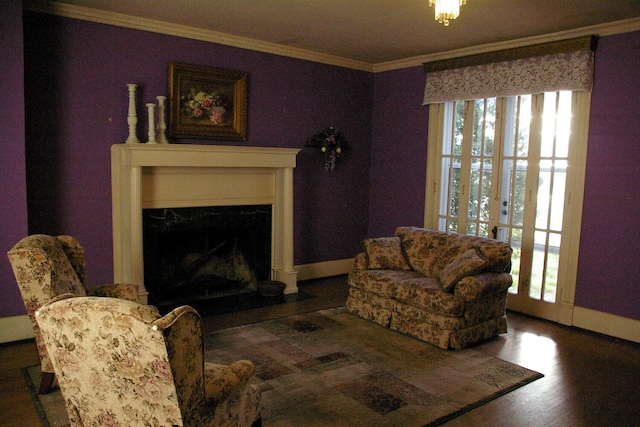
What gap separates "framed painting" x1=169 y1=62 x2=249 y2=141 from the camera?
15.5 feet

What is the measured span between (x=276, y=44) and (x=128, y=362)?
4190mm

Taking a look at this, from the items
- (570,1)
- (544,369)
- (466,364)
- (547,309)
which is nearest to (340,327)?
(466,364)

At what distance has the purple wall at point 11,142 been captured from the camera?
3.60 m

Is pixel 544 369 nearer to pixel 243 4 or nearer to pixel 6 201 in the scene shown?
pixel 243 4

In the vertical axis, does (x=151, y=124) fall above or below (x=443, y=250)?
above

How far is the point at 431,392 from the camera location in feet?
10.4

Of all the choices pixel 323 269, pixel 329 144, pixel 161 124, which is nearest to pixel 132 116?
pixel 161 124

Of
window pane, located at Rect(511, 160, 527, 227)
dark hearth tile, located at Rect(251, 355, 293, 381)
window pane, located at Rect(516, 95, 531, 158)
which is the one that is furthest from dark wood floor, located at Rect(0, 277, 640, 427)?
window pane, located at Rect(516, 95, 531, 158)

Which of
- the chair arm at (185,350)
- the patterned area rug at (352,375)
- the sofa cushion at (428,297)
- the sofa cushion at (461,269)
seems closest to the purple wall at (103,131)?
the sofa cushion at (461,269)

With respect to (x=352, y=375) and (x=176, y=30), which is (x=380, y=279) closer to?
(x=352, y=375)

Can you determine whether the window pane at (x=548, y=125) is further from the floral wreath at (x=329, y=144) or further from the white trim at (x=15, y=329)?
the white trim at (x=15, y=329)

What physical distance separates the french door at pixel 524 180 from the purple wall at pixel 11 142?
396 centimetres

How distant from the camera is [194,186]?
16.1ft

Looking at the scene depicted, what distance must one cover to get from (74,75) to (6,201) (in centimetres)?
120
